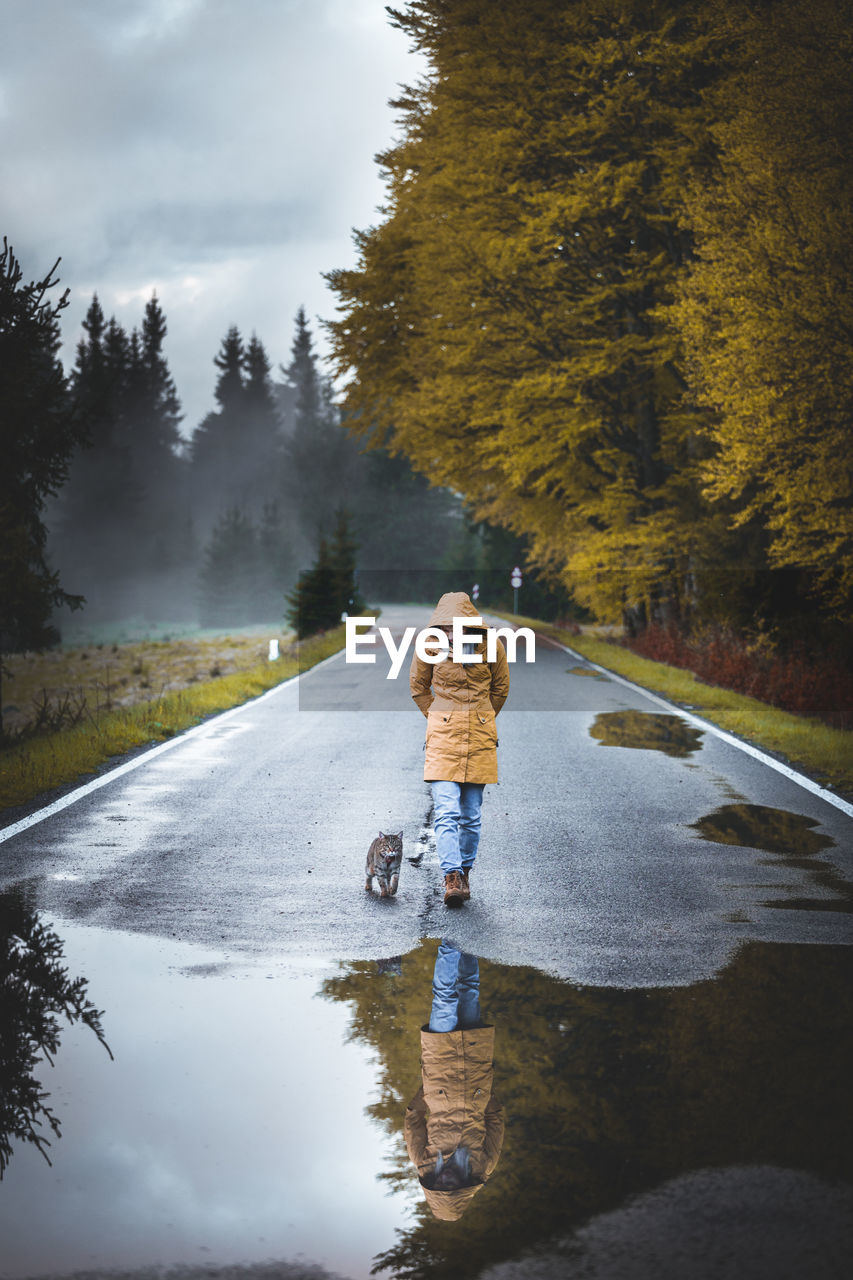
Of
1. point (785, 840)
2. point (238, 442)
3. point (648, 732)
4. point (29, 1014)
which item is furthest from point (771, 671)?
→ point (238, 442)

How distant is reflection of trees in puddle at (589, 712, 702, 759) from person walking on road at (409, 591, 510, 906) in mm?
5427

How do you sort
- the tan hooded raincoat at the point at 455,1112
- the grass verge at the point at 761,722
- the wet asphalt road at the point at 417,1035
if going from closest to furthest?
1. the wet asphalt road at the point at 417,1035
2. the tan hooded raincoat at the point at 455,1112
3. the grass verge at the point at 761,722

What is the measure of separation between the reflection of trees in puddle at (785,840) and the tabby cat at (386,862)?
2.03m

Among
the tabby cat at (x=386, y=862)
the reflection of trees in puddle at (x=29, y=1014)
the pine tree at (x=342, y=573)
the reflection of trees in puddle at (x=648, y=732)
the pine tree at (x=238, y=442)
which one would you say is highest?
the pine tree at (x=238, y=442)

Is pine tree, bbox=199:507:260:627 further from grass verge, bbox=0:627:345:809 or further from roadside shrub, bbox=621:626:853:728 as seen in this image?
grass verge, bbox=0:627:345:809

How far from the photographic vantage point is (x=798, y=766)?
1125 centimetres

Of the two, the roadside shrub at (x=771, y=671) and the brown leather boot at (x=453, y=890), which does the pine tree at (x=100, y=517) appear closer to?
the roadside shrub at (x=771, y=671)

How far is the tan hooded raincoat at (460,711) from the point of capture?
22.1 feet

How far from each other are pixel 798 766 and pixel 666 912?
5.54 meters

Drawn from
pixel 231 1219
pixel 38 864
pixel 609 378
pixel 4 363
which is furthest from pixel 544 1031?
pixel 609 378

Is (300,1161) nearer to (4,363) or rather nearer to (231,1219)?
(231,1219)

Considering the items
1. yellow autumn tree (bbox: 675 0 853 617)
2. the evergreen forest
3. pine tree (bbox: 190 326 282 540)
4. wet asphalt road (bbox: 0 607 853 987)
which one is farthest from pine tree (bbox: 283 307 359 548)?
wet asphalt road (bbox: 0 607 853 987)

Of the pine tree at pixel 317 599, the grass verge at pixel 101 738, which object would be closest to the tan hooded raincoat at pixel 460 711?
the grass verge at pixel 101 738

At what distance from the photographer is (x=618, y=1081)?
398 centimetres
